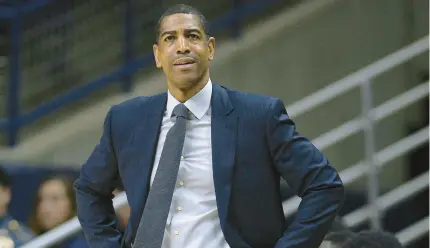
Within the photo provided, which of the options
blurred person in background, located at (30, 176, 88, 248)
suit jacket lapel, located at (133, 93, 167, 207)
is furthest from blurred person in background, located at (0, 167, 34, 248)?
suit jacket lapel, located at (133, 93, 167, 207)

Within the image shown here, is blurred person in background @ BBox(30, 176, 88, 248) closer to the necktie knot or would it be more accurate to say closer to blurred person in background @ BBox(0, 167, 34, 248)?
blurred person in background @ BBox(0, 167, 34, 248)

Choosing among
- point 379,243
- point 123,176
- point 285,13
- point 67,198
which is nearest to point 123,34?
point 285,13

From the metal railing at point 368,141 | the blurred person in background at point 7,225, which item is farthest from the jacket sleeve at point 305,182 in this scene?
the blurred person in background at point 7,225

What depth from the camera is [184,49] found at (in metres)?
1.54

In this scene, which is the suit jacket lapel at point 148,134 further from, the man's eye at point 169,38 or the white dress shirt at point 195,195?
the man's eye at point 169,38

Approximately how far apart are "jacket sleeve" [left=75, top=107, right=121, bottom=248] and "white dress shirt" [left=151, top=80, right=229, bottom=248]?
0.11 metres

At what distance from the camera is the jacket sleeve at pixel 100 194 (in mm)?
1629

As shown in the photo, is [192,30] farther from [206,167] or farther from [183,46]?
[206,167]

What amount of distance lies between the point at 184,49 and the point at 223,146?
0.20m

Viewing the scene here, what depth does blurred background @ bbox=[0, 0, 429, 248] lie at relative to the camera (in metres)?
4.81

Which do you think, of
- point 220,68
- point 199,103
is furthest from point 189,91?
point 220,68

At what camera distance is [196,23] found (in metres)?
1.57

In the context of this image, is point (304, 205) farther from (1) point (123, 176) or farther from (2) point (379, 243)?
(2) point (379, 243)

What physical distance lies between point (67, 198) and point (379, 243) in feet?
5.27
